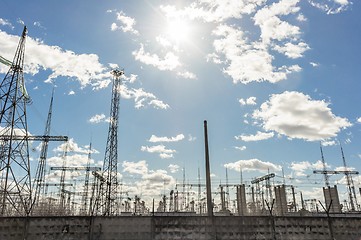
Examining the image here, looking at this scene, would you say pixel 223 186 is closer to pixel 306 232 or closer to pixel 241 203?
pixel 241 203

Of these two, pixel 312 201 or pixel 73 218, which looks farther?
pixel 312 201

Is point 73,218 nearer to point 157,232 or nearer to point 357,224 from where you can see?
point 157,232

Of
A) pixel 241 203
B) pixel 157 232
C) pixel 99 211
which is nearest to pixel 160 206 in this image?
pixel 241 203

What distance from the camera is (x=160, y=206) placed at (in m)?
72.7

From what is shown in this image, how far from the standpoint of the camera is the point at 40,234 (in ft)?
51.9

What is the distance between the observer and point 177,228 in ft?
54.9

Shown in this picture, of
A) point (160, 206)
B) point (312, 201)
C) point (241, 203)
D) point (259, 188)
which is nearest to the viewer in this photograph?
point (241, 203)

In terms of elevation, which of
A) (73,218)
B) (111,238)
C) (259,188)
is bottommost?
(111,238)

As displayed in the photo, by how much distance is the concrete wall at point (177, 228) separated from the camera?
1586 centimetres

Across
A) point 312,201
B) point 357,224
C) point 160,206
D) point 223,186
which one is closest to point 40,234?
point 357,224

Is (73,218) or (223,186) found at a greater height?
(223,186)

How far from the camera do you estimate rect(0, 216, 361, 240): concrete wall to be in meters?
15.9

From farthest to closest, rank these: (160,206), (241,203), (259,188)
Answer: (160,206) < (259,188) < (241,203)

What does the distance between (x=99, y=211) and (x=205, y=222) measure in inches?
945
